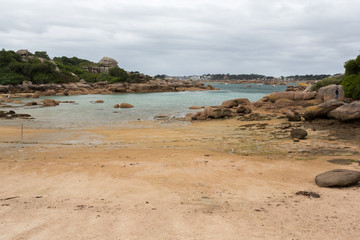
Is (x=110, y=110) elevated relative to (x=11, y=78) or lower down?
lower down

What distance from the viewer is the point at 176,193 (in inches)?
243

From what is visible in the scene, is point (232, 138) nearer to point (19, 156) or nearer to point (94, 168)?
point (94, 168)

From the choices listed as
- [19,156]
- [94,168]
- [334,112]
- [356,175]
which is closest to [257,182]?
[356,175]

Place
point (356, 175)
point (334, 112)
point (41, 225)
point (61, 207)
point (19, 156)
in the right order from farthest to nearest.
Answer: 1. point (334, 112)
2. point (19, 156)
3. point (356, 175)
4. point (61, 207)
5. point (41, 225)

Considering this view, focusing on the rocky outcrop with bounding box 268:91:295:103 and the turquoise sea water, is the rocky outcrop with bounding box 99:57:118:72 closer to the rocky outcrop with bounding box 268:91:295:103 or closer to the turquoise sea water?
the turquoise sea water

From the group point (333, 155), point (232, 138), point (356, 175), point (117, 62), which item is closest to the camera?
point (356, 175)

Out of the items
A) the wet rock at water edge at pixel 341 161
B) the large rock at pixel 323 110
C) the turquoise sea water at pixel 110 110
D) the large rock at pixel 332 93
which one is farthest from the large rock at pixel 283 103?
the wet rock at water edge at pixel 341 161

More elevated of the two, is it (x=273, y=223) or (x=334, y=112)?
(x=334, y=112)

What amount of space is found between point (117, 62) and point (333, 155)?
A: 403ft

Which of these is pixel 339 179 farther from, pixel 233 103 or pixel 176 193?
pixel 233 103

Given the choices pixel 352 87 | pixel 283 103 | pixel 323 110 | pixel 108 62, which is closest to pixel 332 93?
pixel 352 87

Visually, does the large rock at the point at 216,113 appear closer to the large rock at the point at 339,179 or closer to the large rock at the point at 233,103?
the large rock at the point at 233,103

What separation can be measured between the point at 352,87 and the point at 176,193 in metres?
27.2

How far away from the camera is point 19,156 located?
33.4ft
